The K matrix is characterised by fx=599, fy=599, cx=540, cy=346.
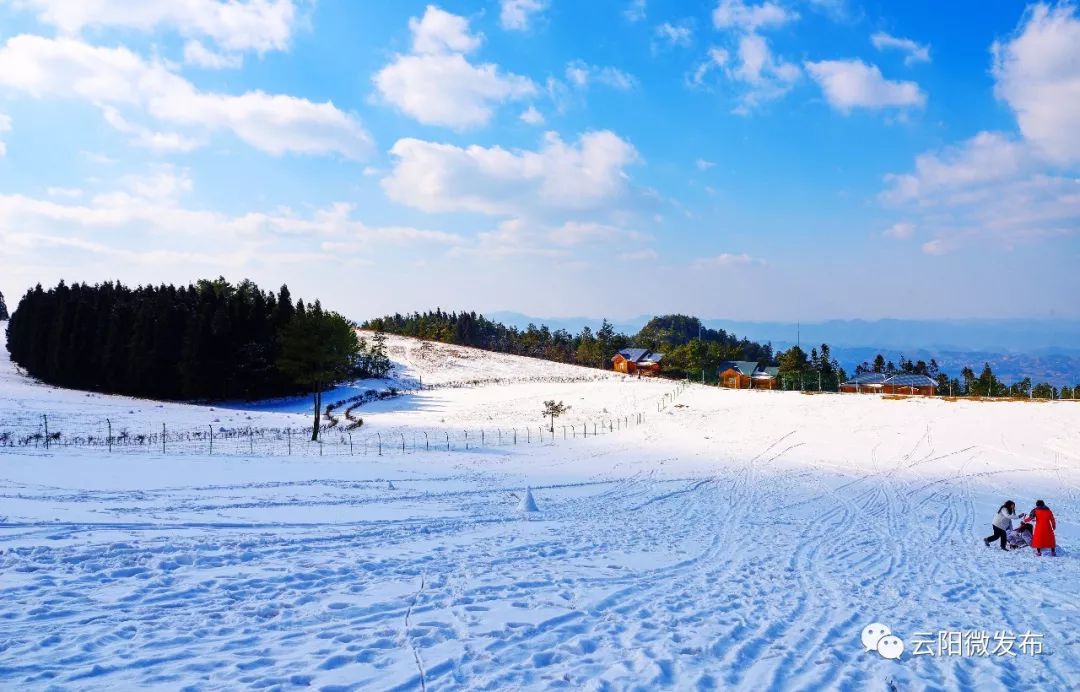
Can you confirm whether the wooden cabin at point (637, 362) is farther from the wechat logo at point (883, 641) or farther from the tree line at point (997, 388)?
the wechat logo at point (883, 641)

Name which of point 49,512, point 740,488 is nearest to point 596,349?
point 740,488

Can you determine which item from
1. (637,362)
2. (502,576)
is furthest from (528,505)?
(637,362)

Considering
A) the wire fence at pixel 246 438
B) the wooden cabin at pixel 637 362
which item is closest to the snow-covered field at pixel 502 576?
the wire fence at pixel 246 438

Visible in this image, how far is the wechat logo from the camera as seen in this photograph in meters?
8.74

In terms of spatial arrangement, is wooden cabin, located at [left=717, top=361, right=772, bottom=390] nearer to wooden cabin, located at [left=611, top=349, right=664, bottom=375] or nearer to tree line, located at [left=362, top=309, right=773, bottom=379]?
tree line, located at [left=362, top=309, right=773, bottom=379]

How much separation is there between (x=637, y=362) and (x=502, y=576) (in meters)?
123

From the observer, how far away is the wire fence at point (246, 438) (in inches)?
1174

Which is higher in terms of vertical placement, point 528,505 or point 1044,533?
point 528,505

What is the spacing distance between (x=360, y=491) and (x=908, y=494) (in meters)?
21.8

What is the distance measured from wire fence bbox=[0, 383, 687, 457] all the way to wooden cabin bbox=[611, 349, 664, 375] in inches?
3125

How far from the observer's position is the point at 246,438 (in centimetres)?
3728

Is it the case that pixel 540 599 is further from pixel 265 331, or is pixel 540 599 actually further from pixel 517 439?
pixel 265 331

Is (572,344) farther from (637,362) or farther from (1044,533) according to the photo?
(1044,533)

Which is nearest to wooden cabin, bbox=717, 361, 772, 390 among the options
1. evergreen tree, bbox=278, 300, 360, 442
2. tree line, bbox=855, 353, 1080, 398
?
tree line, bbox=855, 353, 1080, 398
